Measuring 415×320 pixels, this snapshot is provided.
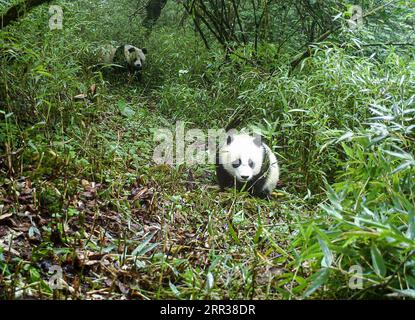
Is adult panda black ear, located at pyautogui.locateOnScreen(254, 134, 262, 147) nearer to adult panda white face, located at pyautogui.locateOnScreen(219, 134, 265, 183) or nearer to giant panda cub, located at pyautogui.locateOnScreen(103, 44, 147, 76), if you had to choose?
adult panda white face, located at pyautogui.locateOnScreen(219, 134, 265, 183)

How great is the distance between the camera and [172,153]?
3645mm

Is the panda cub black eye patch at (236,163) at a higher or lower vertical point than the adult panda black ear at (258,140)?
lower

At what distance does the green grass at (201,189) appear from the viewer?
5.50 feet

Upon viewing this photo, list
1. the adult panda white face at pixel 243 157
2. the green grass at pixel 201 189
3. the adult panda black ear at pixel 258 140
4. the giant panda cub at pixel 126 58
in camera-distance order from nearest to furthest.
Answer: the green grass at pixel 201 189
the adult panda white face at pixel 243 157
the adult panda black ear at pixel 258 140
the giant panda cub at pixel 126 58

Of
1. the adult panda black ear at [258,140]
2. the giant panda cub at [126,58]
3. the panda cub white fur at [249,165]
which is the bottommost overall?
the panda cub white fur at [249,165]

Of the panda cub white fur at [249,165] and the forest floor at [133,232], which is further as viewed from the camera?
the panda cub white fur at [249,165]

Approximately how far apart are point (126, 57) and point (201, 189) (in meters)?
3.15

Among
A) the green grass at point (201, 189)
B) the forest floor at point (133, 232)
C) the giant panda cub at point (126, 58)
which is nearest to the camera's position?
the green grass at point (201, 189)

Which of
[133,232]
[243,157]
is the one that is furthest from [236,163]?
[133,232]

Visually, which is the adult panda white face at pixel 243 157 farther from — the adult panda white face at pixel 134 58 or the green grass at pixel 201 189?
the adult panda white face at pixel 134 58

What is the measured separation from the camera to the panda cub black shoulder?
5566mm

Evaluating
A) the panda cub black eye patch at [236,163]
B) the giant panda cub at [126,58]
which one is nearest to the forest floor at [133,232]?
the panda cub black eye patch at [236,163]

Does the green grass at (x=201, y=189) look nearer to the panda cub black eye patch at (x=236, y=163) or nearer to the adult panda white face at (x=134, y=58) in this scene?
the panda cub black eye patch at (x=236, y=163)

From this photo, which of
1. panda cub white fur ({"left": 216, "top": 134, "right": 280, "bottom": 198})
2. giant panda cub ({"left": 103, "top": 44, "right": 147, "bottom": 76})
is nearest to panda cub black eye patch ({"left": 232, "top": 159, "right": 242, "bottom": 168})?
panda cub white fur ({"left": 216, "top": 134, "right": 280, "bottom": 198})
